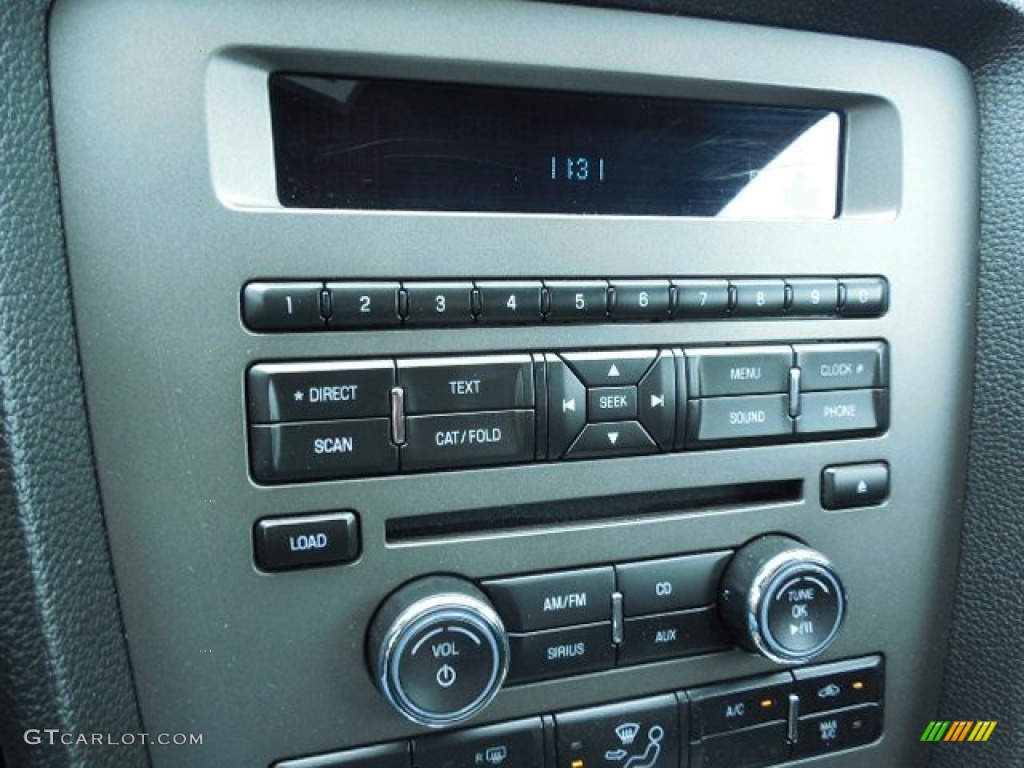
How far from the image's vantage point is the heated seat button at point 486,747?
61cm

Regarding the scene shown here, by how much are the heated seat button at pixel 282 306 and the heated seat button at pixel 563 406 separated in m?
0.18

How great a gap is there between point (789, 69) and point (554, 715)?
1.86 feet

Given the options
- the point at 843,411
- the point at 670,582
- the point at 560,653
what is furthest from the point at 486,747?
the point at 843,411

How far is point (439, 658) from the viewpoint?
0.55 meters

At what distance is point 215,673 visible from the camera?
553 millimetres

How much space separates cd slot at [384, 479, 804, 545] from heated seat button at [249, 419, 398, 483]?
52mm

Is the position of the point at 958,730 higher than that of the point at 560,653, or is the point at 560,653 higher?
the point at 560,653

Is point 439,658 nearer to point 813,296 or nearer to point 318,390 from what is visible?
point 318,390

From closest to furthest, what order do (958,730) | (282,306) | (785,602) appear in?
(282,306) → (785,602) → (958,730)

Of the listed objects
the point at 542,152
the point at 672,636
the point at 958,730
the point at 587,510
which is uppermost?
the point at 542,152

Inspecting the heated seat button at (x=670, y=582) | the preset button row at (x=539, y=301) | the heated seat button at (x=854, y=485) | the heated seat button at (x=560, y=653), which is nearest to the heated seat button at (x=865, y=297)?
the preset button row at (x=539, y=301)

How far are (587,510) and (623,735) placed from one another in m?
0.19

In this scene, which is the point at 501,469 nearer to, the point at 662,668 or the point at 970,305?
the point at 662,668

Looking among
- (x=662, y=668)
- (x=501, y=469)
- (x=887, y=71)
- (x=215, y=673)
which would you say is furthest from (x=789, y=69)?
(x=215, y=673)
